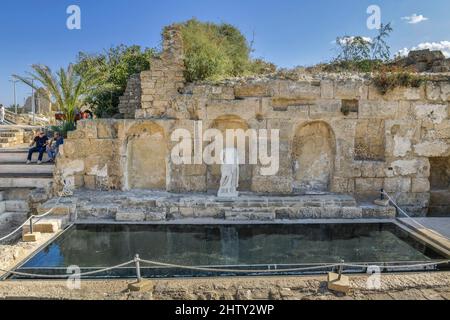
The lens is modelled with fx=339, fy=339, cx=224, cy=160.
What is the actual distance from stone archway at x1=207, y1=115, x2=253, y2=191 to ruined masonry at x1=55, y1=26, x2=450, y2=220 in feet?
0.09

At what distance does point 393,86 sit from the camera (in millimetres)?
8766

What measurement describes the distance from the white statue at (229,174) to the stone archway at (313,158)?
181 cm

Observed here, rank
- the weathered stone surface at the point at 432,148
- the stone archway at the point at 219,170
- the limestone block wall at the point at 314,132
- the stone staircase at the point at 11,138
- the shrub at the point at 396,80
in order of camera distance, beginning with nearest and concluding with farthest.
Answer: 1. the shrub at the point at 396,80
2. the limestone block wall at the point at 314,132
3. the weathered stone surface at the point at 432,148
4. the stone archway at the point at 219,170
5. the stone staircase at the point at 11,138

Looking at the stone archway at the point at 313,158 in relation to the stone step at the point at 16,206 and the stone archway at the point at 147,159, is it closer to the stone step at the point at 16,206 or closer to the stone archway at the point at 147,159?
the stone archway at the point at 147,159

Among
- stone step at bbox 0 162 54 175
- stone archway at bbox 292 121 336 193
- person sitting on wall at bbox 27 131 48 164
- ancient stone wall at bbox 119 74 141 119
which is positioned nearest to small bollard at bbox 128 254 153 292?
stone archway at bbox 292 121 336 193

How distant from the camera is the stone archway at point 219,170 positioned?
9.25 metres

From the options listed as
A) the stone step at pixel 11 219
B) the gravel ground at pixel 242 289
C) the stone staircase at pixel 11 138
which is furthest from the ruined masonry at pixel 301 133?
the stone staircase at pixel 11 138

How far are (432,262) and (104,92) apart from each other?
11.1 m

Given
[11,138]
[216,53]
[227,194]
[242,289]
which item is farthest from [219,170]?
[11,138]

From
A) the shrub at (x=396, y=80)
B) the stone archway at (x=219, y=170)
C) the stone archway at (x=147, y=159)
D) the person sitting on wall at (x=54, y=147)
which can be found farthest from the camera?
the person sitting on wall at (x=54, y=147)

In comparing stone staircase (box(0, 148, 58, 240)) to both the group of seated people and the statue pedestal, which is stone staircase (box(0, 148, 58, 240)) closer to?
the group of seated people

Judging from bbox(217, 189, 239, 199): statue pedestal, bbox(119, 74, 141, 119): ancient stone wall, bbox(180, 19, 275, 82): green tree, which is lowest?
bbox(217, 189, 239, 199): statue pedestal

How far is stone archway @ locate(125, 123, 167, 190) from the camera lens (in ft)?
31.0
